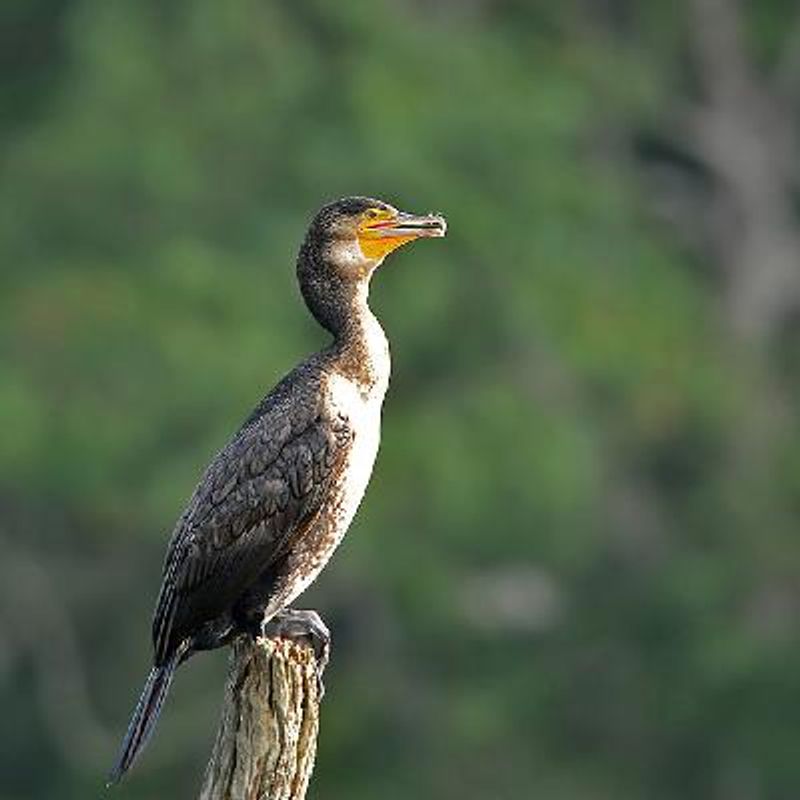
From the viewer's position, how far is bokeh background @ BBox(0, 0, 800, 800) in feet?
82.1

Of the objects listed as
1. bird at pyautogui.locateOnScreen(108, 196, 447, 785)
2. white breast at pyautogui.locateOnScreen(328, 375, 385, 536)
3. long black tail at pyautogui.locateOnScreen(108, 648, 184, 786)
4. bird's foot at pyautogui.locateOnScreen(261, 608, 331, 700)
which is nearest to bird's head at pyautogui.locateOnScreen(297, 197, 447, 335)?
bird at pyautogui.locateOnScreen(108, 196, 447, 785)

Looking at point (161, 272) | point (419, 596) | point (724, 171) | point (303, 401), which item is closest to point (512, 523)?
point (419, 596)

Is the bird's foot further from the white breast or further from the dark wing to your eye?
the white breast

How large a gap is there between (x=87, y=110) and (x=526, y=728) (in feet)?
16.7

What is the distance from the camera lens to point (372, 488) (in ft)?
82.7

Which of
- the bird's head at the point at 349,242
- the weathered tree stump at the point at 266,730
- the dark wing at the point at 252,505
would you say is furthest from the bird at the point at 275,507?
the weathered tree stump at the point at 266,730

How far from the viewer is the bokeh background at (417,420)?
25.0 metres

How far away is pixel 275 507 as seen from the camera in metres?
9.55

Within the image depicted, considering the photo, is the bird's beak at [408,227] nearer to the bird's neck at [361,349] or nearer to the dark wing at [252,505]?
the bird's neck at [361,349]

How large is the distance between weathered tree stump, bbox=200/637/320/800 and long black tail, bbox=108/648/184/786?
0.90ft

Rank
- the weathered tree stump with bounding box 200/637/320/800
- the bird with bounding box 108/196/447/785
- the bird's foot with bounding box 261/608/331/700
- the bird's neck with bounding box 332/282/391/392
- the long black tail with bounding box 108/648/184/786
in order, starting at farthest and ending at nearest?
the bird's neck with bounding box 332/282/391/392
the bird with bounding box 108/196/447/785
the bird's foot with bounding box 261/608/331/700
the long black tail with bounding box 108/648/184/786
the weathered tree stump with bounding box 200/637/320/800

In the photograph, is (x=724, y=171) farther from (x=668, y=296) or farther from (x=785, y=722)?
(x=785, y=722)

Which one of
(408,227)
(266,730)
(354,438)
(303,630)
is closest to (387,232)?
(408,227)

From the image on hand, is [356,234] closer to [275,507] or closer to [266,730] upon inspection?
[275,507]
